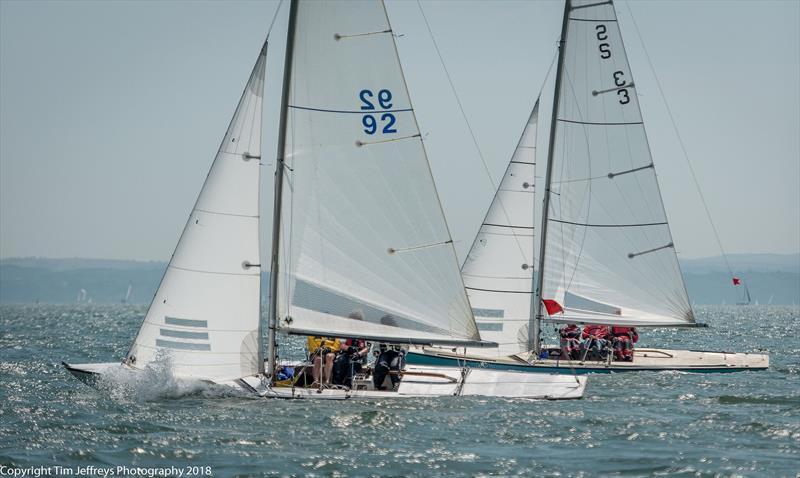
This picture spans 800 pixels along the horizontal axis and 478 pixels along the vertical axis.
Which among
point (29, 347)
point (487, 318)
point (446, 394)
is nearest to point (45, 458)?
point (446, 394)

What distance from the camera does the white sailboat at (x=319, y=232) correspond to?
67.1 ft

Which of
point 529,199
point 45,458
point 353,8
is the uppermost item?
point 353,8

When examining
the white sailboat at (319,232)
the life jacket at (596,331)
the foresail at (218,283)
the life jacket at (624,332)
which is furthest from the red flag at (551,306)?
the foresail at (218,283)

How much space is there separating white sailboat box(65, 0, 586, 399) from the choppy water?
102cm

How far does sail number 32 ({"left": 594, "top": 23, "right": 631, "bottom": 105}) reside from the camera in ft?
96.9

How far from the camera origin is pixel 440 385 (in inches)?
856

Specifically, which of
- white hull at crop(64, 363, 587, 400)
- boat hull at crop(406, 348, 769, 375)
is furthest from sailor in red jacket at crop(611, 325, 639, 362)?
white hull at crop(64, 363, 587, 400)

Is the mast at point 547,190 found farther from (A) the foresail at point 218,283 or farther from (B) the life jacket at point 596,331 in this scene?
(A) the foresail at point 218,283

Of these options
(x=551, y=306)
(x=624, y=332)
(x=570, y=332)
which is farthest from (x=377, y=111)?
(x=624, y=332)

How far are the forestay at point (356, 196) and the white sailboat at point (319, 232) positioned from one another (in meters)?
0.02

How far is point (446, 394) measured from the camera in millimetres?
21578

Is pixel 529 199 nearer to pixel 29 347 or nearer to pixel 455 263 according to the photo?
pixel 455 263

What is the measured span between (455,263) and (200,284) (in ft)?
16.2

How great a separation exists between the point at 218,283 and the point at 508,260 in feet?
38.7
